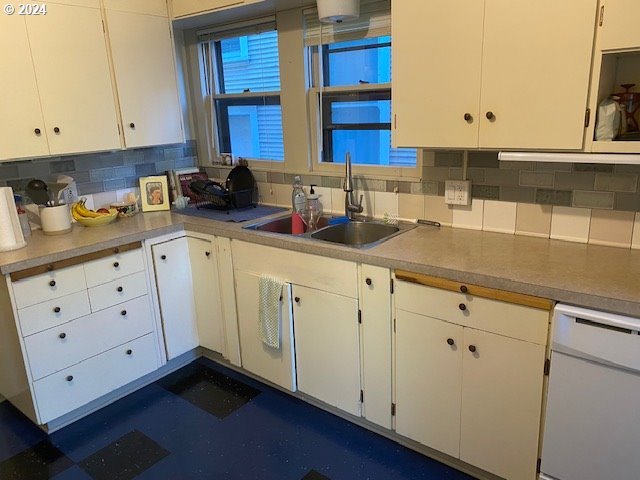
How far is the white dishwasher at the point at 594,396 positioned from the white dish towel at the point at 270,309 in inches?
50.3

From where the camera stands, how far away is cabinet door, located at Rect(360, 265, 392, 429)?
81.0 inches

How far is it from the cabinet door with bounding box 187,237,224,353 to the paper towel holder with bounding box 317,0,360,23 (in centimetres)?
133

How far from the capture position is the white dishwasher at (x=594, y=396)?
1505 mm

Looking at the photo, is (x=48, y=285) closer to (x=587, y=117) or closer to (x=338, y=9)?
(x=338, y=9)

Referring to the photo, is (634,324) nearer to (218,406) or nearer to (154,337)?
(218,406)

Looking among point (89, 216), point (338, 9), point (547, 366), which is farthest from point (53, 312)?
point (547, 366)

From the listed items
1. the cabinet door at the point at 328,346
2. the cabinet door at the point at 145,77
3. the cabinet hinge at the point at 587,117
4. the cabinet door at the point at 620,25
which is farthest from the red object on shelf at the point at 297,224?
the cabinet door at the point at 620,25

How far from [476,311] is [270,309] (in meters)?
1.08

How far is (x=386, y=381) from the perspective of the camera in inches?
84.7

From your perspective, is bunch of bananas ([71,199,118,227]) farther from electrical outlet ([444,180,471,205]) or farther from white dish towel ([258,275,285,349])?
electrical outlet ([444,180,471,205])

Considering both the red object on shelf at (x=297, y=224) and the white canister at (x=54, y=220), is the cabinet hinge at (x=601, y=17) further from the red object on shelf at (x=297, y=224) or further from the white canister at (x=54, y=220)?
the white canister at (x=54, y=220)

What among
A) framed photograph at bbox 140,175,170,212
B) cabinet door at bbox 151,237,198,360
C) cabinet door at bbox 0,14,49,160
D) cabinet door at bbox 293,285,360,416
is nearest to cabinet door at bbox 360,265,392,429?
cabinet door at bbox 293,285,360,416

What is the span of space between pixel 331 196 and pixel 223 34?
4.39 feet

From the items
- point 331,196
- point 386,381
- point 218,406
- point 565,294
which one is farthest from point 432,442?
point 331,196
